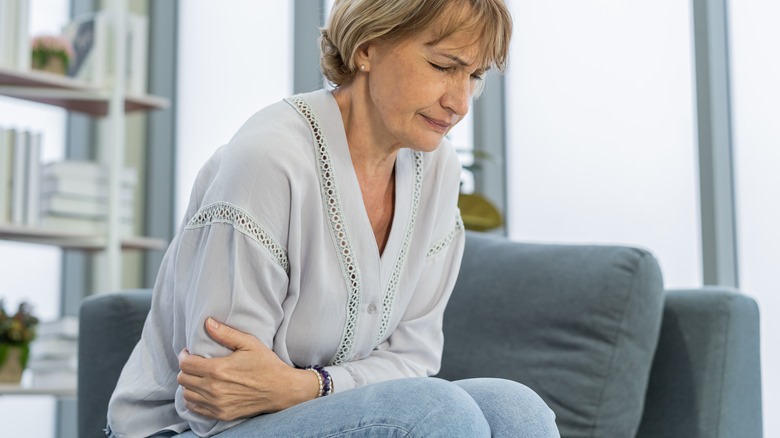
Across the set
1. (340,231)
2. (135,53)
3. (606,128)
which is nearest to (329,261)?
(340,231)

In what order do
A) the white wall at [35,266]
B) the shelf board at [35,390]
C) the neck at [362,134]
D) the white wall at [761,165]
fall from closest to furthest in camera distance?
the neck at [362,134] < the white wall at [761,165] < the shelf board at [35,390] < the white wall at [35,266]

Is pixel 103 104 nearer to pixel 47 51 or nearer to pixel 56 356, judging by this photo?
pixel 47 51

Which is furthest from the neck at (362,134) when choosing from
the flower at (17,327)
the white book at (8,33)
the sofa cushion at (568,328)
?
the white book at (8,33)

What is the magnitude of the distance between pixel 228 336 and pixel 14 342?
1.96 metres

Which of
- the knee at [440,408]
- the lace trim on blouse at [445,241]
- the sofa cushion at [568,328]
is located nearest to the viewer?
the knee at [440,408]

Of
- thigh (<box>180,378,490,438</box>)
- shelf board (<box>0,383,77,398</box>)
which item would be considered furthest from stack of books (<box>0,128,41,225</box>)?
thigh (<box>180,378,490,438</box>)

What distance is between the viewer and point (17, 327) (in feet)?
9.78

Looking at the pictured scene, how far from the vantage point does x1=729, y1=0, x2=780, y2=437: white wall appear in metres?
2.56

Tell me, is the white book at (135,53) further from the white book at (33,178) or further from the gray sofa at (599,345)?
the gray sofa at (599,345)

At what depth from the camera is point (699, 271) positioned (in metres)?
2.71

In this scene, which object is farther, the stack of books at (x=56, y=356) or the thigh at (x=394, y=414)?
the stack of books at (x=56, y=356)

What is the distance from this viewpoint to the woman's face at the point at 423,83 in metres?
1.38

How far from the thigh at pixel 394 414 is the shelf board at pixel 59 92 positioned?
7.33ft

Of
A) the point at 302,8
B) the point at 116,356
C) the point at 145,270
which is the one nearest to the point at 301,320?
the point at 116,356
